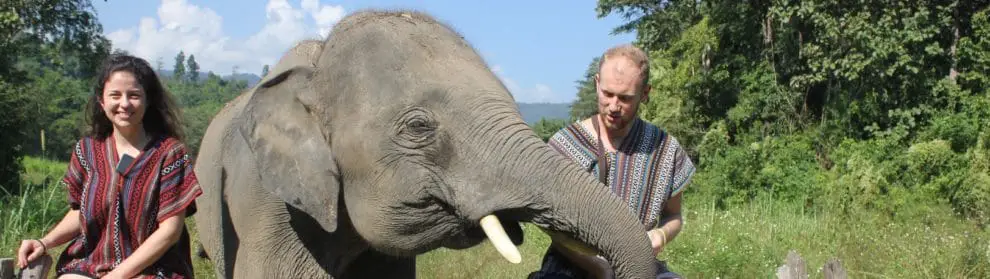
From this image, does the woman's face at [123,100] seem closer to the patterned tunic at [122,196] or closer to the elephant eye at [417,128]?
the patterned tunic at [122,196]

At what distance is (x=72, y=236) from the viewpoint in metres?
4.18

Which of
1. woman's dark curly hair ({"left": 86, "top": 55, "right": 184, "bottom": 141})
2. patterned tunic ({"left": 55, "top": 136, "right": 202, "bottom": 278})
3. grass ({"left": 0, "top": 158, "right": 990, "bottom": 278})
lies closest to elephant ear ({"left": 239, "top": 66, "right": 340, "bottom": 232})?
patterned tunic ({"left": 55, "top": 136, "right": 202, "bottom": 278})

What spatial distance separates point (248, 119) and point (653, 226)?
1.62 meters

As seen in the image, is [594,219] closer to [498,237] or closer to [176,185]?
[498,237]

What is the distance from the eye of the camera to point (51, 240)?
4047mm

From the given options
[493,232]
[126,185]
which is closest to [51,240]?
[126,185]

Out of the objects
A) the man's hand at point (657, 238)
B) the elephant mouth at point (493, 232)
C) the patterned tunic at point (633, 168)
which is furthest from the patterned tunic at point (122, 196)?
the man's hand at point (657, 238)

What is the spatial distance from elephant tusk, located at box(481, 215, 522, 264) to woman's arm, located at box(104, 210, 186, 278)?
1.34m

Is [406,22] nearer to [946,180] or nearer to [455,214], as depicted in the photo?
[455,214]

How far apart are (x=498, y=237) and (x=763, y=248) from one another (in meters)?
7.74

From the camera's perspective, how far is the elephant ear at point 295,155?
3691 mm

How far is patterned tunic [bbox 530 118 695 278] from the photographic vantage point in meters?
3.96

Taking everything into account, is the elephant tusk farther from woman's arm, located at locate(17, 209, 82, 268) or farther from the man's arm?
woman's arm, located at locate(17, 209, 82, 268)

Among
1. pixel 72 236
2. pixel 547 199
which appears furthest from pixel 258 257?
pixel 547 199
